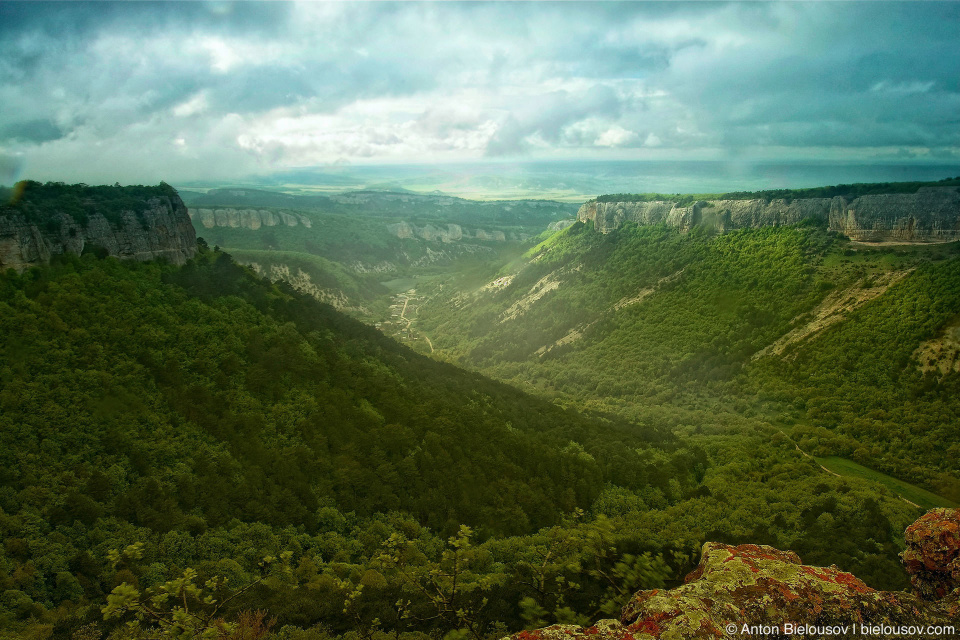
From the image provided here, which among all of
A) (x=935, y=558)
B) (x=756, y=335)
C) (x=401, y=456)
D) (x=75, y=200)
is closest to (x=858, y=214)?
(x=756, y=335)

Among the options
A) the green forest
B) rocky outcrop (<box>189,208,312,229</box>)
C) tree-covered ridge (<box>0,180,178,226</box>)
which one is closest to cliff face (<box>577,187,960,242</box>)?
the green forest

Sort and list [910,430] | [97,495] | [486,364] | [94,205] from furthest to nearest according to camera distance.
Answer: [486,364]
[910,430]
[94,205]
[97,495]

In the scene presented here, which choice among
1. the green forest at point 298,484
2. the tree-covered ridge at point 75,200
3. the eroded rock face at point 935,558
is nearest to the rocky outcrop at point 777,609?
the eroded rock face at point 935,558

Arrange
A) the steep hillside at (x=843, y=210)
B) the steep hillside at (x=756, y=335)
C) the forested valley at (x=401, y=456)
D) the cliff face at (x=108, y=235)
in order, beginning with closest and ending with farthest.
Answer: the forested valley at (x=401, y=456)
the cliff face at (x=108, y=235)
the steep hillside at (x=756, y=335)
the steep hillside at (x=843, y=210)

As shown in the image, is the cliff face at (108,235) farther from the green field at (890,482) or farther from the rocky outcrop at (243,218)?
the rocky outcrop at (243,218)

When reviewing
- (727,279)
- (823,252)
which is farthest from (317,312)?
(823,252)

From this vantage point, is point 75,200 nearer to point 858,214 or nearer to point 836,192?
point 858,214

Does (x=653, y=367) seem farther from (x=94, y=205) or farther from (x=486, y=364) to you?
(x=94, y=205)
